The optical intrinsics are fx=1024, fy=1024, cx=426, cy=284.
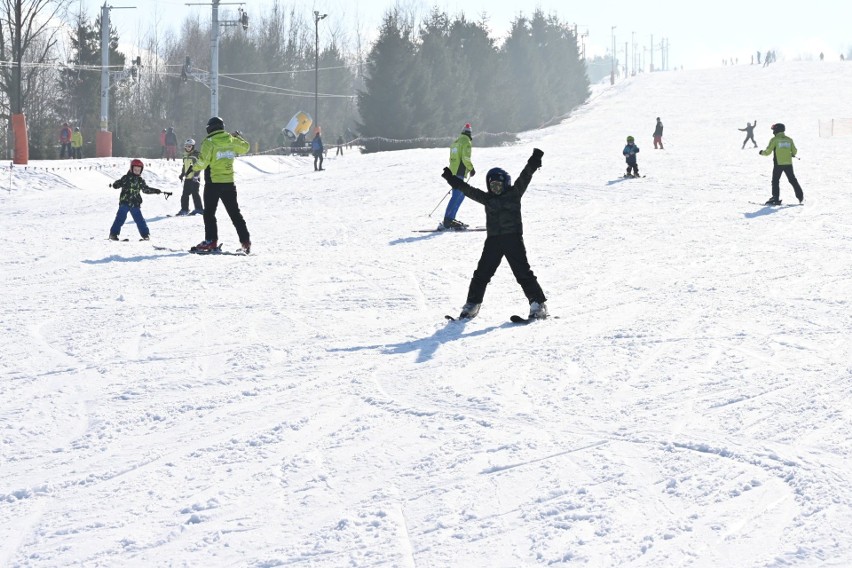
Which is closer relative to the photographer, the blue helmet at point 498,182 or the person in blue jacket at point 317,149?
the blue helmet at point 498,182

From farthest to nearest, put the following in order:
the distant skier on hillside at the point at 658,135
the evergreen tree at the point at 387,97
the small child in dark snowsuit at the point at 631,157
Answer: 1. the evergreen tree at the point at 387,97
2. the distant skier on hillside at the point at 658,135
3. the small child in dark snowsuit at the point at 631,157

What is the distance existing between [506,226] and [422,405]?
2770 mm

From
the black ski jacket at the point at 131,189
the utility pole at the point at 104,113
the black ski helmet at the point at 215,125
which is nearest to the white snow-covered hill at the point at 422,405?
the black ski jacket at the point at 131,189

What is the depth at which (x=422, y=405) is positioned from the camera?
595 centimetres

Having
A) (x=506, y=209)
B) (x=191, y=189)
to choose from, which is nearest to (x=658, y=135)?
(x=191, y=189)

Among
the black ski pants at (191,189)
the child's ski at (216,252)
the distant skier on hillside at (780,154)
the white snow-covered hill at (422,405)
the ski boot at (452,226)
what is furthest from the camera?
the distant skier on hillside at (780,154)

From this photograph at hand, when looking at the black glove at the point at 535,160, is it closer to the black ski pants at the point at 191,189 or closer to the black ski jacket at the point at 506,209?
the black ski jacket at the point at 506,209

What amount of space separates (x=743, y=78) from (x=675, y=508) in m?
79.4

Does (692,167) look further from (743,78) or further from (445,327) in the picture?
(743,78)

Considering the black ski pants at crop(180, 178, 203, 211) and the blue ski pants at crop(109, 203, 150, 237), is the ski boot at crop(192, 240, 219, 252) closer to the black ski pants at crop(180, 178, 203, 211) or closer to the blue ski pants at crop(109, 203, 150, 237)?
the blue ski pants at crop(109, 203, 150, 237)

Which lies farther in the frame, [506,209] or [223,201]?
[223,201]

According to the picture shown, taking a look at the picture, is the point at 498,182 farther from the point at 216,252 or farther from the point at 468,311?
the point at 216,252

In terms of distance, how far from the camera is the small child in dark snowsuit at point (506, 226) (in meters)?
8.35

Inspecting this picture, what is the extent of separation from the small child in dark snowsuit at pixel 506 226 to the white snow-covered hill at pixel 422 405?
34cm
